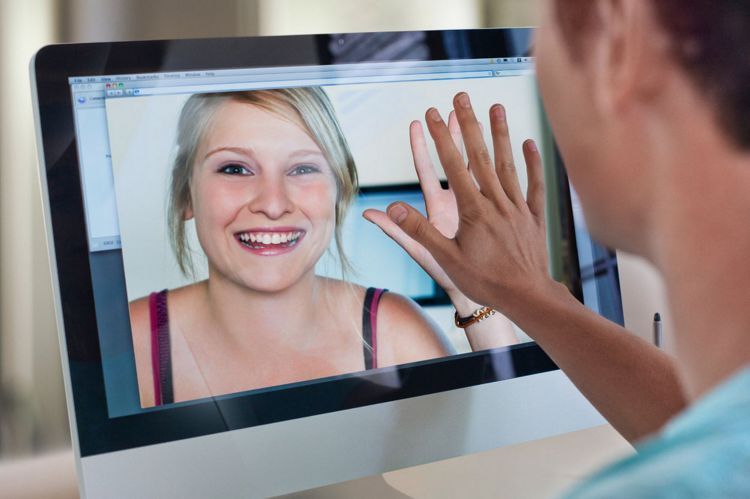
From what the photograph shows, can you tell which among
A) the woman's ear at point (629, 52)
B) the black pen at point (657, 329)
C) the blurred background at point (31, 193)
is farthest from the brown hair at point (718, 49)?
the blurred background at point (31, 193)

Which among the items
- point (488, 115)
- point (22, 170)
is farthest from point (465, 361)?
point (22, 170)

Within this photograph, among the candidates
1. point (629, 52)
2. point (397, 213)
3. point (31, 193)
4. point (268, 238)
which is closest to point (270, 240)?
point (268, 238)

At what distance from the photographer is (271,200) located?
26.9 inches

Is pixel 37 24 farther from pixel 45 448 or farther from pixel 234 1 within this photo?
pixel 45 448

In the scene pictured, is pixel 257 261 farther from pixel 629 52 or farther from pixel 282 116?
pixel 629 52

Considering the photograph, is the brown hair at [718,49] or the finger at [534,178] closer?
the brown hair at [718,49]

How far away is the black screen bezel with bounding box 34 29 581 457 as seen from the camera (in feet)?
2.04

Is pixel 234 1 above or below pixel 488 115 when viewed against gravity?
above

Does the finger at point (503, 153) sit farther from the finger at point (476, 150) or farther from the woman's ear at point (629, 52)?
the woman's ear at point (629, 52)

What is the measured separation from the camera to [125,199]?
64 centimetres

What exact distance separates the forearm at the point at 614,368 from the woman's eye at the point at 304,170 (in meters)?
0.21

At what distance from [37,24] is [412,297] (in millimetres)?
748

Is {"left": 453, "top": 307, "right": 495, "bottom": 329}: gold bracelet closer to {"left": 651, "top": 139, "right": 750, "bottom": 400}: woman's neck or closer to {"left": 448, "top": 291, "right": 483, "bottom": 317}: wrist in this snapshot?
{"left": 448, "top": 291, "right": 483, "bottom": 317}: wrist

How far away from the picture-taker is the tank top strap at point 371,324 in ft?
2.37
